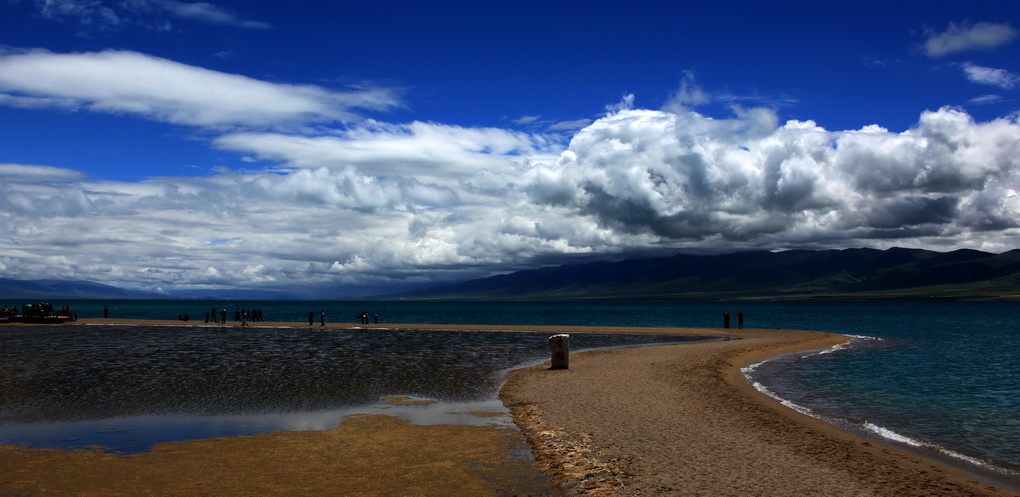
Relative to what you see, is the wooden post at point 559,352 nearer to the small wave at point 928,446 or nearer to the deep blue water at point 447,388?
the deep blue water at point 447,388

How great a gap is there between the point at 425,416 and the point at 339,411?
3.04m

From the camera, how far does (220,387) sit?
1038 inches

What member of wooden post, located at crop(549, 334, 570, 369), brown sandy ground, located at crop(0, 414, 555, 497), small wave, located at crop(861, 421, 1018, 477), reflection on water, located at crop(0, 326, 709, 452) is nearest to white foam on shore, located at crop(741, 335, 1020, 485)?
small wave, located at crop(861, 421, 1018, 477)

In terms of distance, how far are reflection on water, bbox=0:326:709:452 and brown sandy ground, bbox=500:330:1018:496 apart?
111 inches

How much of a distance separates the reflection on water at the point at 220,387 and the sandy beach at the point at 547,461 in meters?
1.72

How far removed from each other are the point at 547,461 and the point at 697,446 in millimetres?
3802

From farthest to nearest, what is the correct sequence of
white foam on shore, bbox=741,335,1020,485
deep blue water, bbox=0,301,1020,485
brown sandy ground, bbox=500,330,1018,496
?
deep blue water, bbox=0,301,1020,485 → white foam on shore, bbox=741,335,1020,485 → brown sandy ground, bbox=500,330,1018,496

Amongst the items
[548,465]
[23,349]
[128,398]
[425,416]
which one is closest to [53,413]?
[128,398]

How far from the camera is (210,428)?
18062 millimetres

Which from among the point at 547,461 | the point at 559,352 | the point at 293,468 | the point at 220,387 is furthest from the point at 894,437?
the point at 220,387

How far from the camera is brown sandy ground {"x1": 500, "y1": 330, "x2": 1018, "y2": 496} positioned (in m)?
12.3

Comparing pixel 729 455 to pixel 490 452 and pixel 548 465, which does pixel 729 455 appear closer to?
pixel 548 465

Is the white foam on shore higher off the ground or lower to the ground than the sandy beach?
lower

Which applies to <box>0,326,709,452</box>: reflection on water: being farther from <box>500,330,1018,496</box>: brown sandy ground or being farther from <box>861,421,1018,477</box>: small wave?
<box>861,421,1018,477</box>: small wave
